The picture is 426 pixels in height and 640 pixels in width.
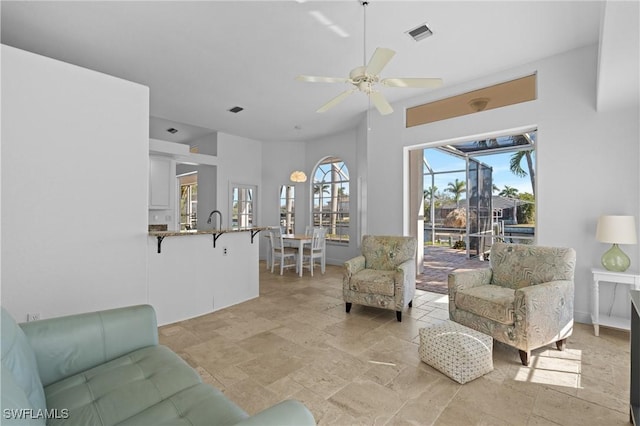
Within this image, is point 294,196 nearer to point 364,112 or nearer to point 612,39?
A: point 364,112

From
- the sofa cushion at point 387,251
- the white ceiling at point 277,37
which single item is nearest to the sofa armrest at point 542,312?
the sofa cushion at point 387,251

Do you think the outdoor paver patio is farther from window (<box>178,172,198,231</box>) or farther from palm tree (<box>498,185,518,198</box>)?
window (<box>178,172,198,231</box>)

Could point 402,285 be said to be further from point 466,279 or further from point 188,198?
point 188,198

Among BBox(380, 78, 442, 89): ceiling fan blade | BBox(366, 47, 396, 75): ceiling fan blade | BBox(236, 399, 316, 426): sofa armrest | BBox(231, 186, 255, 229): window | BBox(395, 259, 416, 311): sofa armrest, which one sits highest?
BBox(366, 47, 396, 75): ceiling fan blade

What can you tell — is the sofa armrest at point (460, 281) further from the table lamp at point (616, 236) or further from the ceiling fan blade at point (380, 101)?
the ceiling fan blade at point (380, 101)

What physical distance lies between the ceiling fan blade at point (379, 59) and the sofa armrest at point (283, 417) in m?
2.34

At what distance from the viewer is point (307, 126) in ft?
21.6

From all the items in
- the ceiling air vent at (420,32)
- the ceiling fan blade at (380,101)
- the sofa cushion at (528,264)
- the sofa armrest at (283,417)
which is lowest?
the sofa armrest at (283,417)

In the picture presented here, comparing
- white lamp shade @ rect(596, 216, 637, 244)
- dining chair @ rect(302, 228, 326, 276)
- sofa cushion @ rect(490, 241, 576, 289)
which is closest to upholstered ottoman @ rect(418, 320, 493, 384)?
sofa cushion @ rect(490, 241, 576, 289)

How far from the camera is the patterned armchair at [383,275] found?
3.43 metres

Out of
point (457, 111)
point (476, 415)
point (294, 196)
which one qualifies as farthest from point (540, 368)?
point (294, 196)

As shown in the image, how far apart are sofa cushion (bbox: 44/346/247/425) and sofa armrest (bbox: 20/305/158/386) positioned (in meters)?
0.06

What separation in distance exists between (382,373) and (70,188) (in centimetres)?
309

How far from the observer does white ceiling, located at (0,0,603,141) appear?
2.74 meters
